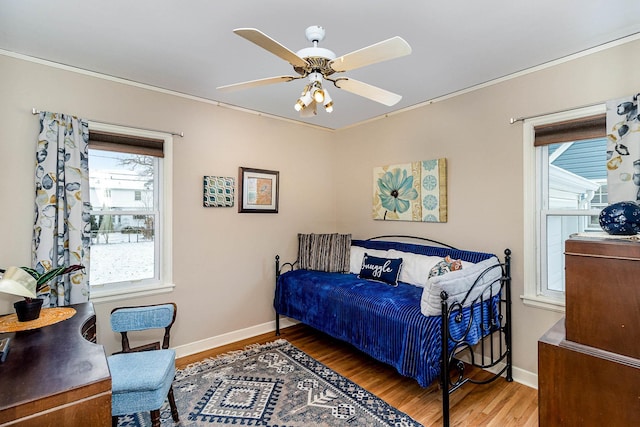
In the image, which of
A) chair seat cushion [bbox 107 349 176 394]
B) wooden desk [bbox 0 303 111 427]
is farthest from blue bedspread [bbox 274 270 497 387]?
wooden desk [bbox 0 303 111 427]

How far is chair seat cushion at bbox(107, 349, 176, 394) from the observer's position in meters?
1.65

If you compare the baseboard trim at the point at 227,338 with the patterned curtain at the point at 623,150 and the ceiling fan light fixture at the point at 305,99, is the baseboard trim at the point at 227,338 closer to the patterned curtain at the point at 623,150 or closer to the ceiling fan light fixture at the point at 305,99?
the ceiling fan light fixture at the point at 305,99

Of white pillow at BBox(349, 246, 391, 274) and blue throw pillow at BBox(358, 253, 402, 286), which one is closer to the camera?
blue throw pillow at BBox(358, 253, 402, 286)

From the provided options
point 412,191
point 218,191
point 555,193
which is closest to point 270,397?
point 218,191

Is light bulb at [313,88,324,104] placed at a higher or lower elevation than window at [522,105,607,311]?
higher

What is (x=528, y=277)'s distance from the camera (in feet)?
8.27

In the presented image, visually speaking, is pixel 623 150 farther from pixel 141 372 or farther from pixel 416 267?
pixel 141 372

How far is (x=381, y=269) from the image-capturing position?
3.09 m

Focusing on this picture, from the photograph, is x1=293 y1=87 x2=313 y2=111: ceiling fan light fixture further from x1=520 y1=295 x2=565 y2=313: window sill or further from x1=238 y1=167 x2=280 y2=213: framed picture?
x1=520 y1=295 x2=565 y2=313: window sill

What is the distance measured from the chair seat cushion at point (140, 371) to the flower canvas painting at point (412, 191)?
2.53 m

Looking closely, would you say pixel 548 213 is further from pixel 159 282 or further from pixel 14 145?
pixel 14 145

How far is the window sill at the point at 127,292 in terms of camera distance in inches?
103

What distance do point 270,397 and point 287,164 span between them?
248 centimetres

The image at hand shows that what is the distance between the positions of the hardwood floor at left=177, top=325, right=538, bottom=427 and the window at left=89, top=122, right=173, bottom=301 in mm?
917
